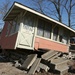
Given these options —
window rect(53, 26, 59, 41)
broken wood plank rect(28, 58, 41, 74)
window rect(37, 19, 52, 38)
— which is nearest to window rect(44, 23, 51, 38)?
window rect(37, 19, 52, 38)

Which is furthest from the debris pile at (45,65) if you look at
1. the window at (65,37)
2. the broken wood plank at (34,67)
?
the window at (65,37)

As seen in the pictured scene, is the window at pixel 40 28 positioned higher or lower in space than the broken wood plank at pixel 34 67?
higher

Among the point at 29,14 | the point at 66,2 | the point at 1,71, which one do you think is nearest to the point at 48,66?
the point at 1,71

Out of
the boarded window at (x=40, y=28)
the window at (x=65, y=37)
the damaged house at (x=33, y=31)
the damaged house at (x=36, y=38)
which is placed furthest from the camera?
the window at (x=65, y=37)

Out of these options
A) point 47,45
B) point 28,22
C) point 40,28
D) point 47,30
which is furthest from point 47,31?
point 28,22

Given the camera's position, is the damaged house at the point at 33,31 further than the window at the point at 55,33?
No

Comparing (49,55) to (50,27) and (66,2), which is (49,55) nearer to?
(50,27)

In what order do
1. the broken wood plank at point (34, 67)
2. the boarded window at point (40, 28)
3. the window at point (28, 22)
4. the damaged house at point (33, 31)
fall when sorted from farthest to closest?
the boarded window at point (40, 28) → the window at point (28, 22) → the damaged house at point (33, 31) → the broken wood plank at point (34, 67)

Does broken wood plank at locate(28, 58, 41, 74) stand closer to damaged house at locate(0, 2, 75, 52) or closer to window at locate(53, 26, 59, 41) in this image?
damaged house at locate(0, 2, 75, 52)

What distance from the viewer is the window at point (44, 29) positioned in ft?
44.7

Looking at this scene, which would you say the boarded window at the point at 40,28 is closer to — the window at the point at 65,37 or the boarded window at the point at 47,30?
A: the boarded window at the point at 47,30

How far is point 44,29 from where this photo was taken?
46.3ft

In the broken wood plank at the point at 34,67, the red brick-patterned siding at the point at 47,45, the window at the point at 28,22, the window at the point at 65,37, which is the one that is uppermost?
the window at the point at 28,22

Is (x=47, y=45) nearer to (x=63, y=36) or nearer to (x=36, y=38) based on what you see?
(x=36, y=38)
